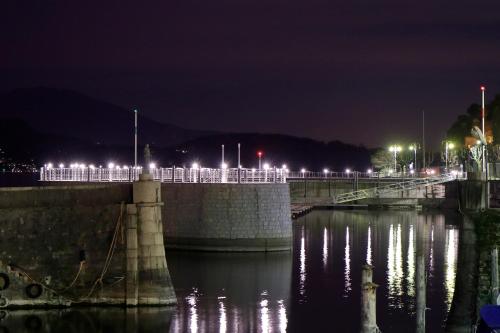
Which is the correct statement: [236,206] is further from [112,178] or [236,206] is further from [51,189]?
[51,189]

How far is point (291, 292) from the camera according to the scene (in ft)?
159

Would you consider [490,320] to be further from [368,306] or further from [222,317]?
[222,317]

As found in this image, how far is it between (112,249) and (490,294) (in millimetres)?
14730

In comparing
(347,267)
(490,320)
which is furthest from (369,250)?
(490,320)

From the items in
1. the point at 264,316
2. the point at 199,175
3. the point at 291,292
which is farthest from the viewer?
the point at 199,175

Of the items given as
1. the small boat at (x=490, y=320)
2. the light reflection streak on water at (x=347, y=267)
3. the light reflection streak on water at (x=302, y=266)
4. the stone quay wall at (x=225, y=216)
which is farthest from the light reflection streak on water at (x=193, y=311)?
the small boat at (x=490, y=320)

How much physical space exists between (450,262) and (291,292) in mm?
17138

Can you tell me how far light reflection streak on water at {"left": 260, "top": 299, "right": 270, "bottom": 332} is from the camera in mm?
39031

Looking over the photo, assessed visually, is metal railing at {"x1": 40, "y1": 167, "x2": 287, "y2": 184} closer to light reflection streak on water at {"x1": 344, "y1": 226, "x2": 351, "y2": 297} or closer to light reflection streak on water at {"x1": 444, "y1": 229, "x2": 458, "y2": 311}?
light reflection streak on water at {"x1": 344, "y1": 226, "x2": 351, "y2": 297}

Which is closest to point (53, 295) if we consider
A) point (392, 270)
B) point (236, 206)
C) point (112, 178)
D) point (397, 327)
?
Result: point (397, 327)

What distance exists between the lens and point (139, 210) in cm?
3725

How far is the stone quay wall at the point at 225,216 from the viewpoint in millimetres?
58469

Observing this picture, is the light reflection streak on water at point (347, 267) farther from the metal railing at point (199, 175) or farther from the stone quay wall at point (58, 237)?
the stone quay wall at point (58, 237)

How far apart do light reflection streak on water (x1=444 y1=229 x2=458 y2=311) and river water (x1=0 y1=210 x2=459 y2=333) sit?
6 centimetres
